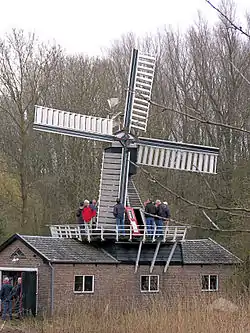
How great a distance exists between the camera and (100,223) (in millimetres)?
22078

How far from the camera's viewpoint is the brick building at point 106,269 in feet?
68.7

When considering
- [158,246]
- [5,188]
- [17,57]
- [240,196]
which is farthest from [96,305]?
[17,57]

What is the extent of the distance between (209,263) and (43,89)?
1341 centimetres

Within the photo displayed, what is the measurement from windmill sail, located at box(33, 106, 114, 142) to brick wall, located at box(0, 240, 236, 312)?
12.6 feet

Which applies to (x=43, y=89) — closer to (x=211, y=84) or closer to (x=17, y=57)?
(x=17, y=57)

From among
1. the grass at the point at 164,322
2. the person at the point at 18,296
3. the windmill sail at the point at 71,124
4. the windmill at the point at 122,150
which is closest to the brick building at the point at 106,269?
the person at the point at 18,296

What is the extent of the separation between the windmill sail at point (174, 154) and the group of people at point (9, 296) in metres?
5.54

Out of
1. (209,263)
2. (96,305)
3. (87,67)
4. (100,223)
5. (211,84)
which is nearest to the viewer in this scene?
(96,305)

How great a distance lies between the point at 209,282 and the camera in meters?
23.7

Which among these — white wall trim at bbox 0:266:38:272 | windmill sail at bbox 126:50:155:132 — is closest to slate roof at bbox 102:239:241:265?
white wall trim at bbox 0:266:38:272

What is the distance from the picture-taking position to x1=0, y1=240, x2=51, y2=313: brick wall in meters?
20.8

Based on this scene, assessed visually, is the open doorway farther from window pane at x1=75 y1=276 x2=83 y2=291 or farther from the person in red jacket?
the person in red jacket

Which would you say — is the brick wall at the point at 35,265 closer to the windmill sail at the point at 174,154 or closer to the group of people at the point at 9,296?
the group of people at the point at 9,296

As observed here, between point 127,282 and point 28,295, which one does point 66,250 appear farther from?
point 127,282
